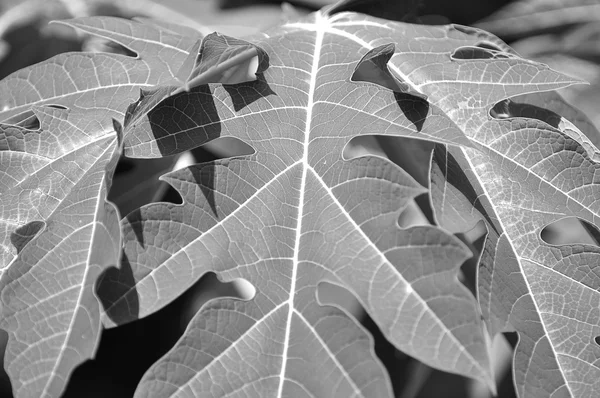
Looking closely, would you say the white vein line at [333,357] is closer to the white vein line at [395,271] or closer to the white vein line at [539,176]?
the white vein line at [395,271]

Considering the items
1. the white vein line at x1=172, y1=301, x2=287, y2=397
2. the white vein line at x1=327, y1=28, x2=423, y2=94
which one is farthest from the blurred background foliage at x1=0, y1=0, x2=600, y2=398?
the white vein line at x1=172, y1=301, x2=287, y2=397

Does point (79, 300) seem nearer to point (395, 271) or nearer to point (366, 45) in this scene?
point (395, 271)

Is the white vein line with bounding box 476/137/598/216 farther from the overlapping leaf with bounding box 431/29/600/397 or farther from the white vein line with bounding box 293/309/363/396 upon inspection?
the white vein line with bounding box 293/309/363/396

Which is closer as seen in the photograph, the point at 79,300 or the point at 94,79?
the point at 79,300

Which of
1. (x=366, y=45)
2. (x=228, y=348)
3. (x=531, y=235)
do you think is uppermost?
(x=366, y=45)

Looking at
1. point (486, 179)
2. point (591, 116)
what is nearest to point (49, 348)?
point (486, 179)

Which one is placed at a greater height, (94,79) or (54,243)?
(94,79)

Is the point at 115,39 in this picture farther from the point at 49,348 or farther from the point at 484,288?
the point at 484,288

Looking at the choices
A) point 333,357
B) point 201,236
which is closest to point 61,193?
point 201,236
